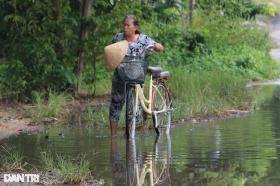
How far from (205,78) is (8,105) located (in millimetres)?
4298

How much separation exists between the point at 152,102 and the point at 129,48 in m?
1.11

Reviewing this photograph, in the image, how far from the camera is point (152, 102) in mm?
11891

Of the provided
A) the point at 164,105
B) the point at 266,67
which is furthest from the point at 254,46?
the point at 164,105

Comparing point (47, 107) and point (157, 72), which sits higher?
point (157, 72)

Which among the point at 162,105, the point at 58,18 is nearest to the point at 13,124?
the point at 162,105

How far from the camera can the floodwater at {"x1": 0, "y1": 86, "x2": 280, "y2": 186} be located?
27.3ft

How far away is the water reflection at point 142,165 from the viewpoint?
8.13 metres

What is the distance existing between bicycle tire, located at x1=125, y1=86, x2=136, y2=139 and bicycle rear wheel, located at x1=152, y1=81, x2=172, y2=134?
2.36ft

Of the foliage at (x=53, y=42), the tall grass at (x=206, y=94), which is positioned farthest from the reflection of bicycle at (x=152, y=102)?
the foliage at (x=53, y=42)

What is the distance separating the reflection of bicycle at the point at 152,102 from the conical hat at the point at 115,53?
8.9 inches

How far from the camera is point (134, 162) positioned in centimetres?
927

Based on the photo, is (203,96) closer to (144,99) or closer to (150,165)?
(144,99)

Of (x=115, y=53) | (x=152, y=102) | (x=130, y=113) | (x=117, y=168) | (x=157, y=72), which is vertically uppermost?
(x=115, y=53)

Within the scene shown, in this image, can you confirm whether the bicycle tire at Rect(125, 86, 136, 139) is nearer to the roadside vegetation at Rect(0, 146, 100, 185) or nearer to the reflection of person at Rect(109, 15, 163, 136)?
the reflection of person at Rect(109, 15, 163, 136)
